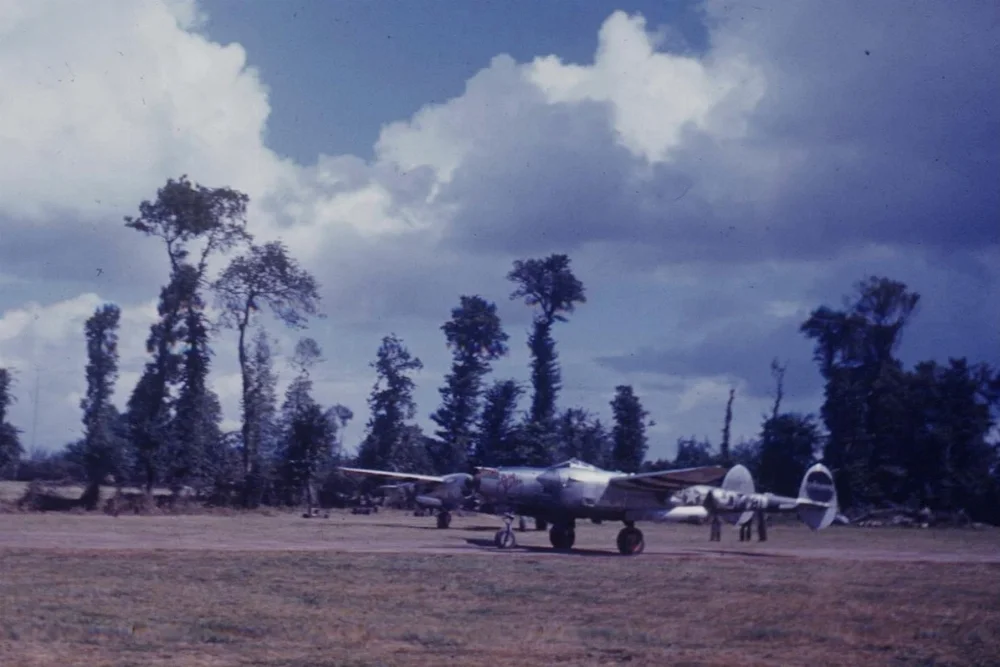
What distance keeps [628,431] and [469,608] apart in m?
51.8

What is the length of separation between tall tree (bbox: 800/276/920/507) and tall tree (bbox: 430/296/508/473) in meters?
21.0

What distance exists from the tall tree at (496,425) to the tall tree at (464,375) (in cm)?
255

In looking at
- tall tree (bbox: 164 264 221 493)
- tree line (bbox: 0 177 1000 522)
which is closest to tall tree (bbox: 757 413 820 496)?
tree line (bbox: 0 177 1000 522)

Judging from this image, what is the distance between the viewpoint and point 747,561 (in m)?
24.7

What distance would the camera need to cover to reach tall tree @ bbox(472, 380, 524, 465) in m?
60.5

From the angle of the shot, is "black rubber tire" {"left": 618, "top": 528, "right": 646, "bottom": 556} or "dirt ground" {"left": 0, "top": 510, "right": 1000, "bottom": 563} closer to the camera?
"dirt ground" {"left": 0, "top": 510, "right": 1000, "bottom": 563}

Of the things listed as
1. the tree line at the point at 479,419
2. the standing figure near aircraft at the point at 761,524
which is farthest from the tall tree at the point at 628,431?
the standing figure near aircraft at the point at 761,524

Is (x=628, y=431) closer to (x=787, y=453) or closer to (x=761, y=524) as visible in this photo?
(x=787, y=453)

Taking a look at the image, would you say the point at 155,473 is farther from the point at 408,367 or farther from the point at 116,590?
the point at 116,590

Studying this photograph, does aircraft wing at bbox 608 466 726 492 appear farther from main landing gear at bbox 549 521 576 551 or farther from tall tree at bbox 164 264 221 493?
tall tree at bbox 164 264 221 493

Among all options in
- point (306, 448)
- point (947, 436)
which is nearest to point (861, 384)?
point (947, 436)

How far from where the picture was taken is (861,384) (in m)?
66.2

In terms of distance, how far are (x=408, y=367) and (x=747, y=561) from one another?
165 feet

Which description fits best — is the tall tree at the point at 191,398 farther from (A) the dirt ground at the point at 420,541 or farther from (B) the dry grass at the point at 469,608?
(B) the dry grass at the point at 469,608
